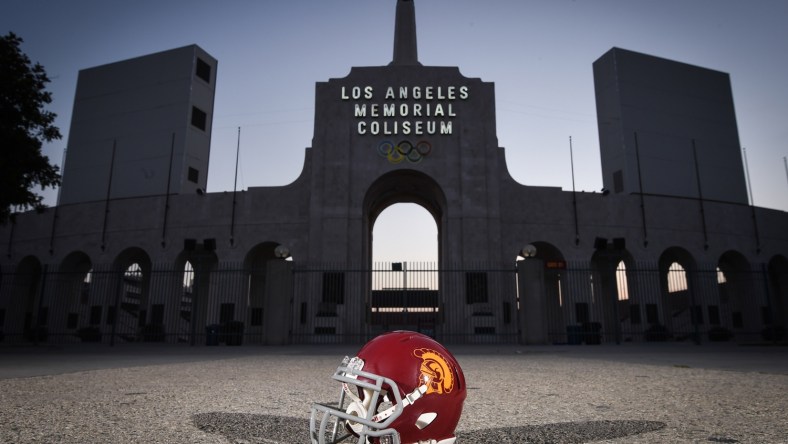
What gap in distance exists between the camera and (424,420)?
2930 millimetres

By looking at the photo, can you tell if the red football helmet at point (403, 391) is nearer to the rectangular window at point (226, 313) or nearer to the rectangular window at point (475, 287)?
the rectangular window at point (475, 287)

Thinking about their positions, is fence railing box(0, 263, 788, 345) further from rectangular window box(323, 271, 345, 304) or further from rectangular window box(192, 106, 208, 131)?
rectangular window box(192, 106, 208, 131)

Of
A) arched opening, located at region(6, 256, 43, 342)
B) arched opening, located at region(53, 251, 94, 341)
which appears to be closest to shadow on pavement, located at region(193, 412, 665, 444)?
arched opening, located at region(53, 251, 94, 341)

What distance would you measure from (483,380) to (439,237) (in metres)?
26.8

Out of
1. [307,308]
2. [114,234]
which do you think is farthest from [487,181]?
[114,234]

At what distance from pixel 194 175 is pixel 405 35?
1998cm

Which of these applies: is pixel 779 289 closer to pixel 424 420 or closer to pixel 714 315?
pixel 714 315

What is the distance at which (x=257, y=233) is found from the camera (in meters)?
29.6

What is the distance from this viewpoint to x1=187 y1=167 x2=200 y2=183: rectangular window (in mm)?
39800

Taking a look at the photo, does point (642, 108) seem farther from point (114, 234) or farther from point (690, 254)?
point (114, 234)

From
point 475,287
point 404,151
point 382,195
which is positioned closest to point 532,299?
point 475,287

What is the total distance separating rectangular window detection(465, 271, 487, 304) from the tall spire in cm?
1461

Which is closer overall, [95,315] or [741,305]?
[95,315]

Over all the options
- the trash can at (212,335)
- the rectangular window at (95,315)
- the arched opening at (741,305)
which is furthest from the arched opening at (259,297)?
the arched opening at (741,305)
